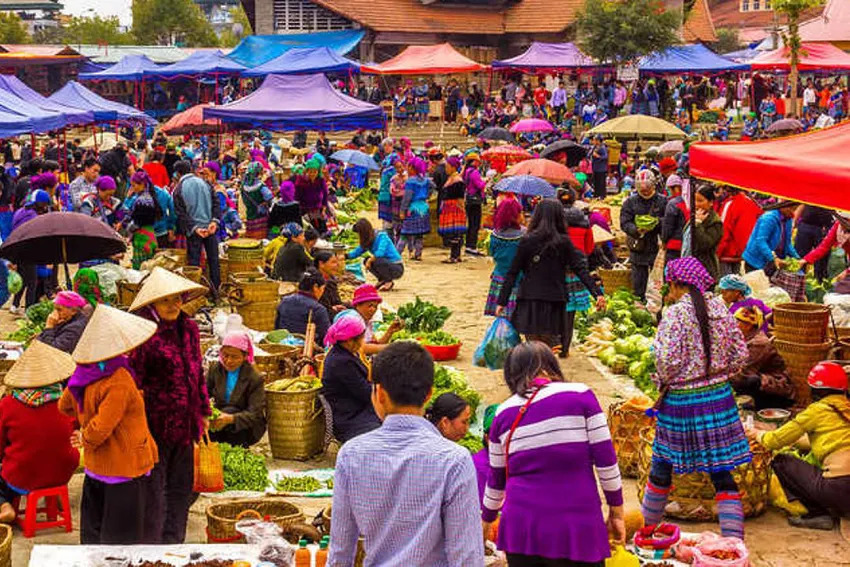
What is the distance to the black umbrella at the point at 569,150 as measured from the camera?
18.2 meters

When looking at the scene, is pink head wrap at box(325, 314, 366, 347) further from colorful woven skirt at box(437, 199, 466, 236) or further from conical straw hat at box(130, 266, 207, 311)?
colorful woven skirt at box(437, 199, 466, 236)

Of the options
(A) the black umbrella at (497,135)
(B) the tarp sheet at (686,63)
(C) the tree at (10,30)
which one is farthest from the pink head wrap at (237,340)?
(C) the tree at (10,30)

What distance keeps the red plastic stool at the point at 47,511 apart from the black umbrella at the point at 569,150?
12265 millimetres

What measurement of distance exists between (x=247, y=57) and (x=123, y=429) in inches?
1369

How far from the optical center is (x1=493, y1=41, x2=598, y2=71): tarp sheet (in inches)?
1283

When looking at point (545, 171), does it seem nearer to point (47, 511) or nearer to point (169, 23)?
point (47, 511)

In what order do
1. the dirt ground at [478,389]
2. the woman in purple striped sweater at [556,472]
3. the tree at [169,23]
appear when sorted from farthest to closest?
the tree at [169,23] → the dirt ground at [478,389] → the woman in purple striped sweater at [556,472]

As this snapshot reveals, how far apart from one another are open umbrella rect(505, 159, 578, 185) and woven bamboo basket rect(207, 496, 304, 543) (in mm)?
9326

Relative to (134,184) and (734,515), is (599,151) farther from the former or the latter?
(734,515)

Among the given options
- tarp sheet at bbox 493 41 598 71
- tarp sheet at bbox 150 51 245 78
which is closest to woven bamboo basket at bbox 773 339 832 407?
tarp sheet at bbox 493 41 598 71

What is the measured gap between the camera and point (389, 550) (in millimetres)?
3467

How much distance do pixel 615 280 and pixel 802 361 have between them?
14.7 feet

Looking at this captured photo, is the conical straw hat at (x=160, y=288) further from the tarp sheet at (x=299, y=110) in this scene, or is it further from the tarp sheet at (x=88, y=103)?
the tarp sheet at (x=88, y=103)

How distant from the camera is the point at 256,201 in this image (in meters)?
15.9
